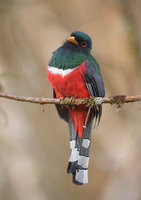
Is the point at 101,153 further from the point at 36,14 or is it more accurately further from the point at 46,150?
the point at 36,14

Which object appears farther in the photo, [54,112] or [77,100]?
[54,112]

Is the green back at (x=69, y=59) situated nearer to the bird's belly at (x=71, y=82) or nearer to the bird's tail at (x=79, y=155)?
the bird's belly at (x=71, y=82)

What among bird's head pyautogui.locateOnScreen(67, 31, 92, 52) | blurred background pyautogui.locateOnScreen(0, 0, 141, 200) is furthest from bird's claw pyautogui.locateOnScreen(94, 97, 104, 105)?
blurred background pyautogui.locateOnScreen(0, 0, 141, 200)

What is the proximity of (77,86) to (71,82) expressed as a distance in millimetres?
75

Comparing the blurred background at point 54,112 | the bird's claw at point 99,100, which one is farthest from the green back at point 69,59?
the blurred background at point 54,112

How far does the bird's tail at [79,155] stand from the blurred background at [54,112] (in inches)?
54.7

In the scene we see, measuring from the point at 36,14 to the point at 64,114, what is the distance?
4.50 m

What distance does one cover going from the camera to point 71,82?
3.83 meters

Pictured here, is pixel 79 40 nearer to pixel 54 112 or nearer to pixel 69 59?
pixel 69 59

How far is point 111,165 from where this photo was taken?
21.2 feet

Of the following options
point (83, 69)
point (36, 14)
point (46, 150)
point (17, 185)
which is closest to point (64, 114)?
point (83, 69)

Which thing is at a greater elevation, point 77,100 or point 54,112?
point 77,100

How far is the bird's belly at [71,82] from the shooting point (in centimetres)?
382

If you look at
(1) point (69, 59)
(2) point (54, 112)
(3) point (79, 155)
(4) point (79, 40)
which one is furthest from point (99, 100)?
(2) point (54, 112)
